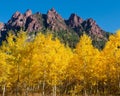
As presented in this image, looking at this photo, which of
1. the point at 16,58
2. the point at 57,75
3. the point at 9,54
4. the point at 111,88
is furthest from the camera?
the point at 111,88

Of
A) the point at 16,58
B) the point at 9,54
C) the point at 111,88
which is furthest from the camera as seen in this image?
the point at 111,88

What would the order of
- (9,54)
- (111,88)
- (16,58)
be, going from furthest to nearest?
(111,88)
(9,54)
(16,58)

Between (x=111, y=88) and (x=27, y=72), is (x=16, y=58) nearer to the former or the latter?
(x=27, y=72)

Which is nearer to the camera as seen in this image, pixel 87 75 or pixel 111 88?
pixel 87 75

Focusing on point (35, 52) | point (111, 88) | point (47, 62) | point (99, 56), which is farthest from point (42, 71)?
point (111, 88)

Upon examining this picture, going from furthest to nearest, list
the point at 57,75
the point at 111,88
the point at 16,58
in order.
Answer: the point at 111,88 → the point at 57,75 → the point at 16,58

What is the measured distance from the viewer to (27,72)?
1235 inches

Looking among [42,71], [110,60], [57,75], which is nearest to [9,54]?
[42,71]

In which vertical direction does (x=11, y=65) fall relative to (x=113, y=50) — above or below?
below

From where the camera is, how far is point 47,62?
3297 cm

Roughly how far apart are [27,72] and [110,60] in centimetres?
999

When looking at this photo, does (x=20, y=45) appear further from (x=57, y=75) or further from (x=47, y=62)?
(x=57, y=75)

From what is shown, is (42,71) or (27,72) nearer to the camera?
(27,72)

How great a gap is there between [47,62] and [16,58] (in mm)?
3988
